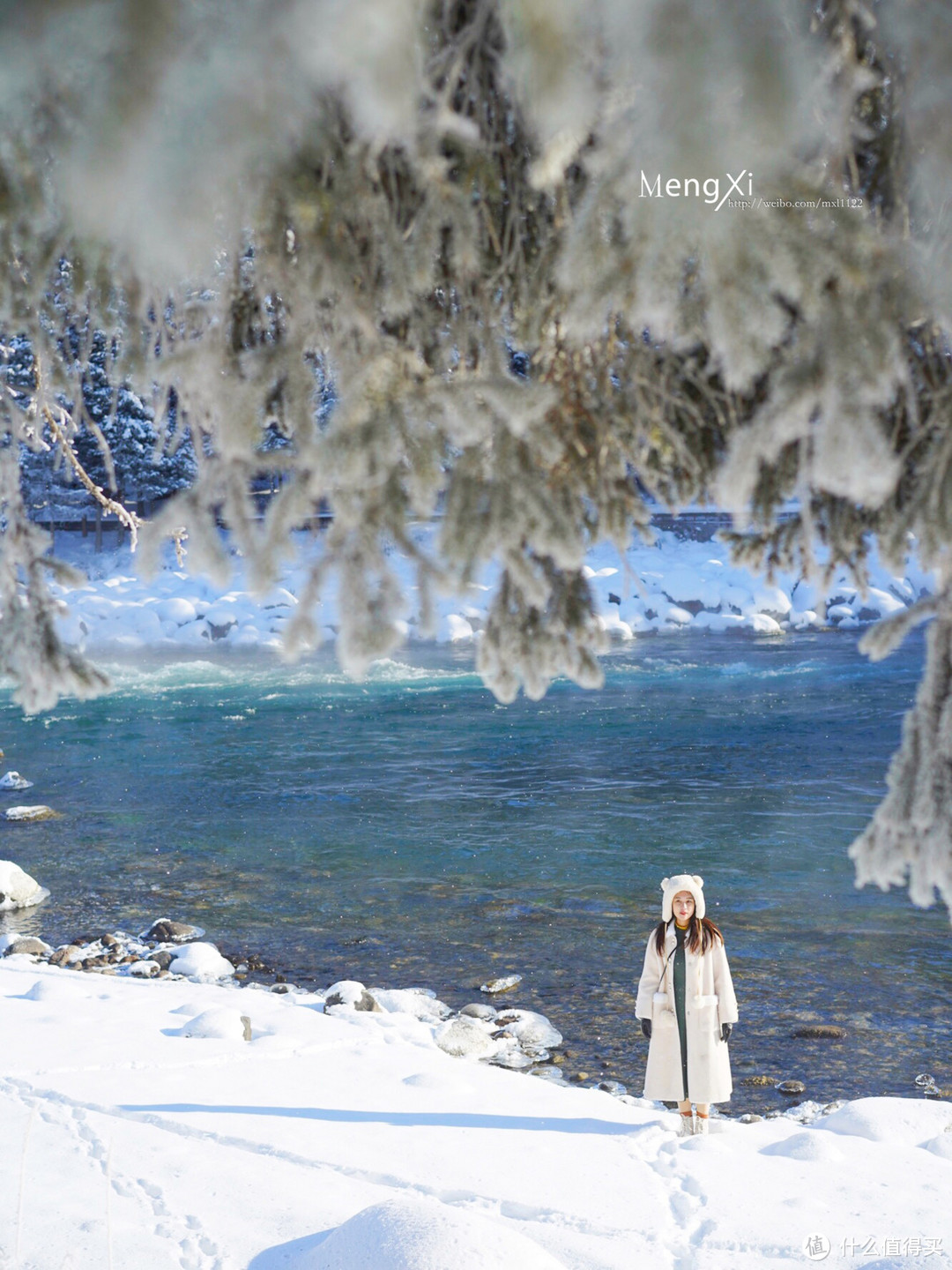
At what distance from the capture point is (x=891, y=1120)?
7250 millimetres

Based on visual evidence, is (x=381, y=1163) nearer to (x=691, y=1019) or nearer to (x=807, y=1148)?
(x=691, y=1019)

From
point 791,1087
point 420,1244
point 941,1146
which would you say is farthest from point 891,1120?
point 420,1244

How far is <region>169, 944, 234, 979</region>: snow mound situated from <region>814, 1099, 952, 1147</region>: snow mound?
5570mm

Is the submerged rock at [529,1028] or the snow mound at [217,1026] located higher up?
the snow mound at [217,1026]

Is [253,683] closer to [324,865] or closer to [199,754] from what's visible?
[199,754]

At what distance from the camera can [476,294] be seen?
2662 mm

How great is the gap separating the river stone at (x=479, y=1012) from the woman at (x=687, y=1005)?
7.61 ft

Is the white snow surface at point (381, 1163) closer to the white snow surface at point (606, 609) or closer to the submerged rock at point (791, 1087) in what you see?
the submerged rock at point (791, 1087)

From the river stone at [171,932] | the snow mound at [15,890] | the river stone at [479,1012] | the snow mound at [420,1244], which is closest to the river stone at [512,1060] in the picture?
the river stone at [479,1012]

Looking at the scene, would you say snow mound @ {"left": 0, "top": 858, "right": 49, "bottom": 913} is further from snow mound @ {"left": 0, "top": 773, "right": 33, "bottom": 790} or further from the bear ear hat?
the bear ear hat

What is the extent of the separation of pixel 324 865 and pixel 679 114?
A: 12.2m

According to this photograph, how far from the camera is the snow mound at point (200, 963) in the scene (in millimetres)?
10484

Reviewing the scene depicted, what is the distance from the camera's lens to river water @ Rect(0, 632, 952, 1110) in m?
9.84

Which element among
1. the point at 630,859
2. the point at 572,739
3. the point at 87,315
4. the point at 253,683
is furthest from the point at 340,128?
the point at 253,683
